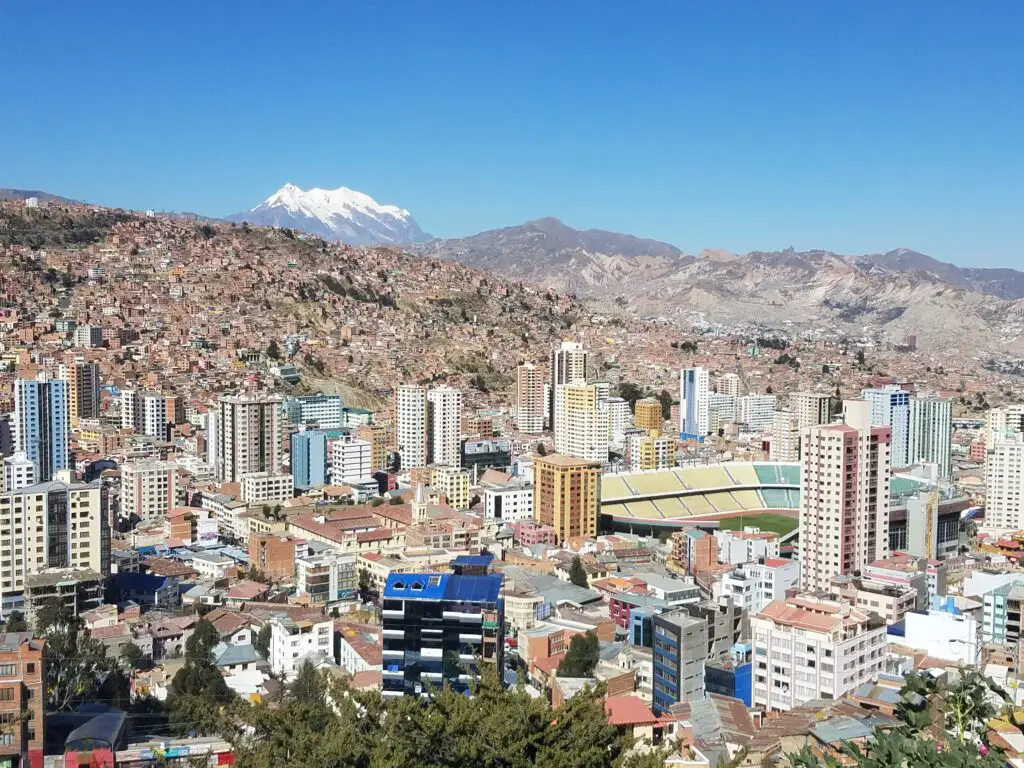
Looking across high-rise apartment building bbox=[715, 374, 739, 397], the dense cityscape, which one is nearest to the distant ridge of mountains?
high-rise apartment building bbox=[715, 374, 739, 397]

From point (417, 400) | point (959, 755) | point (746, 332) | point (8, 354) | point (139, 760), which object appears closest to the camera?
point (959, 755)

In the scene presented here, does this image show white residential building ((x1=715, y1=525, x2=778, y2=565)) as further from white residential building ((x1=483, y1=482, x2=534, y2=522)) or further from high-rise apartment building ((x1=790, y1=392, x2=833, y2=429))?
high-rise apartment building ((x1=790, y1=392, x2=833, y2=429))

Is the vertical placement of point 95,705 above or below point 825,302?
below

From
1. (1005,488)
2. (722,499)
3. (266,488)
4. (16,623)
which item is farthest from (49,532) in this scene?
(1005,488)

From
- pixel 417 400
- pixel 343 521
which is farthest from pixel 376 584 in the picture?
pixel 417 400

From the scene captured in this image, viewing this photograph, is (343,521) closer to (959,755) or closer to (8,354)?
(959,755)

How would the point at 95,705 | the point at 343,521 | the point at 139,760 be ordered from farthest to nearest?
the point at 343,521 < the point at 95,705 < the point at 139,760

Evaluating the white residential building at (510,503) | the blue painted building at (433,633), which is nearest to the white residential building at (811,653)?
the blue painted building at (433,633)

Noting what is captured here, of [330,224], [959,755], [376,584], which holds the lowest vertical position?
[376,584]
